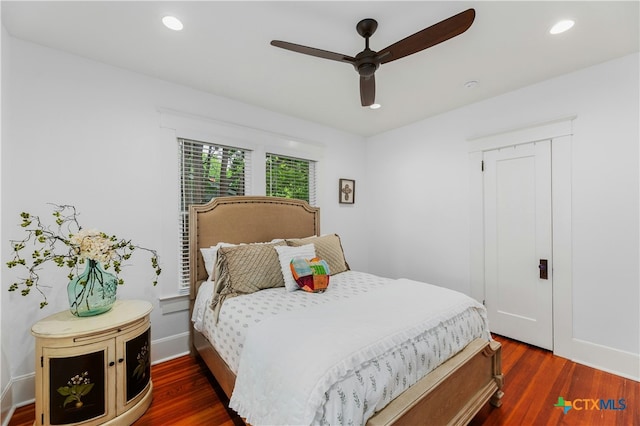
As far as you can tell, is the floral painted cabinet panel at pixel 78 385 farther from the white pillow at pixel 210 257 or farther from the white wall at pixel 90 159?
the white pillow at pixel 210 257

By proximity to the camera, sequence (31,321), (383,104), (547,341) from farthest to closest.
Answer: (383,104)
(547,341)
(31,321)

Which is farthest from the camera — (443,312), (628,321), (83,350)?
(628,321)

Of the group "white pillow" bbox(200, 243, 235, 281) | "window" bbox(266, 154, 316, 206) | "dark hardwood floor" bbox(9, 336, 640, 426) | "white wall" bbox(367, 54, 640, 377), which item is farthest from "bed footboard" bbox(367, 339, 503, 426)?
"window" bbox(266, 154, 316, 206)

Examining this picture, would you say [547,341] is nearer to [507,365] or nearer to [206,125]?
[507,365]

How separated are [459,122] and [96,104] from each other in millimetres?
3682

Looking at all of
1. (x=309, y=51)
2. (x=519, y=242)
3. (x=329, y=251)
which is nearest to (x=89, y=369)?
(x=329, y=251)

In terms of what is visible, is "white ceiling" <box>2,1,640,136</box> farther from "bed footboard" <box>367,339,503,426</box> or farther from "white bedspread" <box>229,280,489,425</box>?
"bed footboard" <box>367,339,503,426</box>

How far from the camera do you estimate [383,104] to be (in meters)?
3.14

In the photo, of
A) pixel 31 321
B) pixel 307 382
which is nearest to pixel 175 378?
pixel 31 321

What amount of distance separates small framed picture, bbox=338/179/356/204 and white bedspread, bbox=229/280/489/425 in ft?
7.60

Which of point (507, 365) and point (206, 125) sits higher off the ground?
point (206, 125)

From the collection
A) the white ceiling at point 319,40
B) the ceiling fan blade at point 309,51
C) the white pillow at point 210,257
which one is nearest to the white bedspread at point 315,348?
the white pillow at point 210,257

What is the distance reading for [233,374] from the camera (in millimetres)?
1728

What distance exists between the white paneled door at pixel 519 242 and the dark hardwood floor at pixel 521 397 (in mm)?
406
